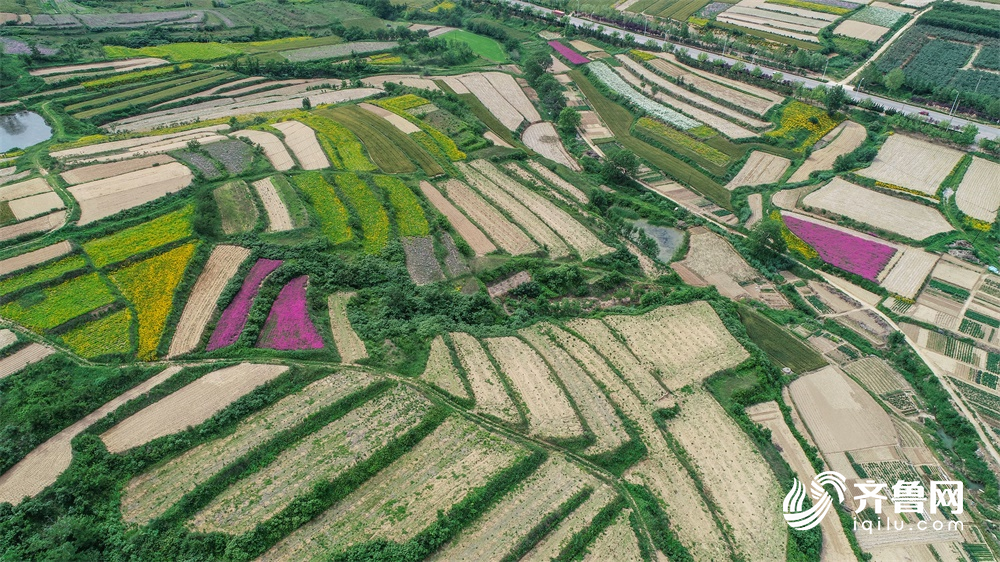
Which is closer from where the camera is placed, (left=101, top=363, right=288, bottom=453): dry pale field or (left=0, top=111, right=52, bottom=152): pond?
(left=101, top=363, right=288, bottom=453): dry pale field

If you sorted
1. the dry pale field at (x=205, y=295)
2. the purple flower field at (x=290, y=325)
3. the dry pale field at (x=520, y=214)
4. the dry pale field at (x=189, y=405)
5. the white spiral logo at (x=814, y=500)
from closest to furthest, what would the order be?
the white spiral logo at (x=814, y=500)
the dry pale field at (x=189, y=405)
the dry pale field at (x=205, y=295)
the purple flower field at (x=290, y=325)
the dry pale field at (x=520, y=214)

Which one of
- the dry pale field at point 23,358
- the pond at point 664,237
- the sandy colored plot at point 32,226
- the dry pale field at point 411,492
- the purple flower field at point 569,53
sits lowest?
the dry pale field at point 411,492

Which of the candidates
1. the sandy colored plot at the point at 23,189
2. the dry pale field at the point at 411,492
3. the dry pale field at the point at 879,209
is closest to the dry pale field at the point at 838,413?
the dry pale field at the point at 411,492

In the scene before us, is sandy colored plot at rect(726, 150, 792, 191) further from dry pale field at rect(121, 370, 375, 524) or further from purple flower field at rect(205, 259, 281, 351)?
purple flower field at rect(205, 259, 281, 351)

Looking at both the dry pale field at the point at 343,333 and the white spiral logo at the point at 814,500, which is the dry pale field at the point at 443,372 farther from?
the white spiral logo at the point at 814,500

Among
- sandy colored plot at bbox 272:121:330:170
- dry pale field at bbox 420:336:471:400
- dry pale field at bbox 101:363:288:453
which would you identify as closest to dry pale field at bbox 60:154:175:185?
sandy colored plot at bbox 272:121:330:170

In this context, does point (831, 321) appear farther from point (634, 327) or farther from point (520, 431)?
point (520, 431)
